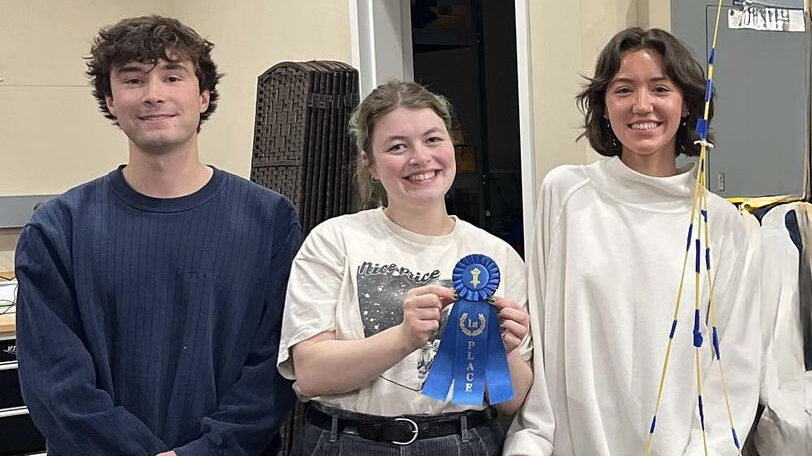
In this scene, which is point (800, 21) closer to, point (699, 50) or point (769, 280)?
point (699, 50)

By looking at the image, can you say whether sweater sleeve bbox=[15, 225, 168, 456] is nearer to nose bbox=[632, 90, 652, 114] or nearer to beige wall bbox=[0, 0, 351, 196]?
nose bbox=[632, 90, 652, 114]

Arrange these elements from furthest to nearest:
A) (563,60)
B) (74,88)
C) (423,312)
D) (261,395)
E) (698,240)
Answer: (74,88) < (563,60) < (261,395) < (423,312) < (698,240)

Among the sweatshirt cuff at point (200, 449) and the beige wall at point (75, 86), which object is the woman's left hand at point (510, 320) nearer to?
the sweatshirt cuff at point (200, 449)

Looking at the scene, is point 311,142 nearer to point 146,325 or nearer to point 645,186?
point 146,325

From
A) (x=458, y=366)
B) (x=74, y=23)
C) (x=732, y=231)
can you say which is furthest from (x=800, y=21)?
(x=74, y=23)

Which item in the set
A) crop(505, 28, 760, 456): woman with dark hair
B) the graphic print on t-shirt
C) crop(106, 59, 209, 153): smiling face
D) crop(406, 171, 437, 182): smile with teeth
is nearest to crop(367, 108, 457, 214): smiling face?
crop(406, 171, 437, 182): smile with teeth

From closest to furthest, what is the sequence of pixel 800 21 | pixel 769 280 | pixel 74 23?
pixel 800 21 → pixel 769 280 → pixel 74 23

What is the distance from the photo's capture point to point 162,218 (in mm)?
1558

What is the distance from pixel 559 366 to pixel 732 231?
1.15ft

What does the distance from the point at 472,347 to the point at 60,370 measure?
656mm

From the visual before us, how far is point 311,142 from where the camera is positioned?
2.40 metres

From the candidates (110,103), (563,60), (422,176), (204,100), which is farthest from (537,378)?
(563,60)

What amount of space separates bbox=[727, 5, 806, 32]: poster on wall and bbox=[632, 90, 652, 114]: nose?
0.16 metres

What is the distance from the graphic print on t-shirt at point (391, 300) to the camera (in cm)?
146
